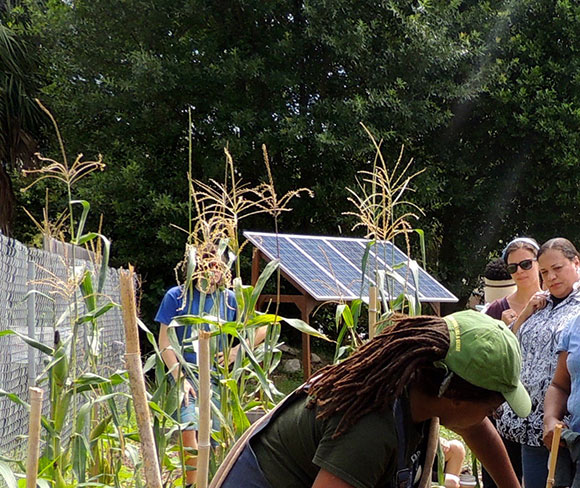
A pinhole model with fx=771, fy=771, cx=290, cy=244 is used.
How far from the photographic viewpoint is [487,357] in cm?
184

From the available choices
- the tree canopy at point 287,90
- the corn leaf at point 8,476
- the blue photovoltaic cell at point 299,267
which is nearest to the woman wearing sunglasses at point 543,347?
the corn leaf at point 8,476

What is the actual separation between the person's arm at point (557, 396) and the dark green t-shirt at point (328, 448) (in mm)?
1609

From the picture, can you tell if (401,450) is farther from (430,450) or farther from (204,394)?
(204,394)

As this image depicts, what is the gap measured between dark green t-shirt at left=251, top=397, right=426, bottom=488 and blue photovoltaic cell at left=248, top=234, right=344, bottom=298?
4306 millimetres

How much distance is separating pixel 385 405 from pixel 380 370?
9 centimetres

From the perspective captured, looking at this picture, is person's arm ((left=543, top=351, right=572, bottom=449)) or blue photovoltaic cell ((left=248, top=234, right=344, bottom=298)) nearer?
person's arm ((left=543, top=351, right=572, bottom=449))

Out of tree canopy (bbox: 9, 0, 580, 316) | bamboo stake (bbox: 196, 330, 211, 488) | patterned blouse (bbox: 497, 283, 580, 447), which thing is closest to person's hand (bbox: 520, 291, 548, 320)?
patterned blouse (bbox: 497, 283, 580, 447)

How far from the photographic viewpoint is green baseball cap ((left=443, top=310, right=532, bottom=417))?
6.06ft

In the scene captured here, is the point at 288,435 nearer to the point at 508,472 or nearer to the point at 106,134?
the point at 508,472

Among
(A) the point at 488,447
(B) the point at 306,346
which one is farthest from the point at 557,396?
(B) the point at 306,346

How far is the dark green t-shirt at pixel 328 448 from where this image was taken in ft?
5.90

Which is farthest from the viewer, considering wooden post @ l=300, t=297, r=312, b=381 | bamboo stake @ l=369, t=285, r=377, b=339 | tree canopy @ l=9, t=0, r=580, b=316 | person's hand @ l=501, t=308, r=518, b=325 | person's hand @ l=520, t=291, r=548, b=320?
tree canopy @ l=9, t=0, r=580, b=316

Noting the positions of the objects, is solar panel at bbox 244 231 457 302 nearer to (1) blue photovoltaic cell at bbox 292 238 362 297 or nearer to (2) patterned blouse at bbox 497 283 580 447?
(1) blue photovoltaic cell at bbox 292 238 362 297

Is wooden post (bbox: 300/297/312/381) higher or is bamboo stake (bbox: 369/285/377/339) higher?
bamboo stake (bbox: 369/285/377/339)
